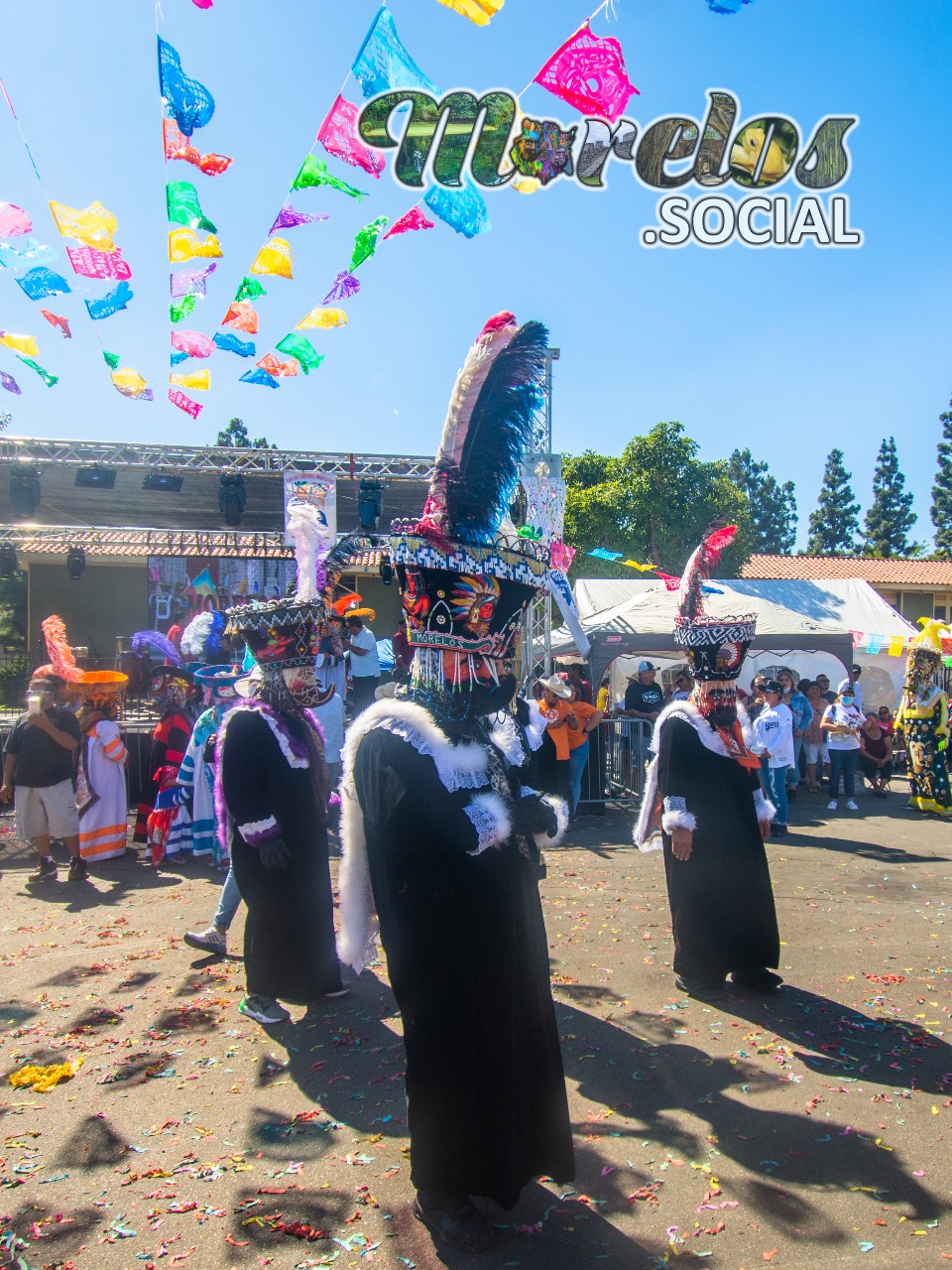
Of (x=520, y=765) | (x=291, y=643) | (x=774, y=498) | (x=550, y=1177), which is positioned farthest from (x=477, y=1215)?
(x=774, y=498)

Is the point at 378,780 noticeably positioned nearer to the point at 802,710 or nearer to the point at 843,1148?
the point at 843,1148

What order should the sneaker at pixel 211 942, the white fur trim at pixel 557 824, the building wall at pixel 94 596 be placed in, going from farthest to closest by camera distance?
the building wall at pixel 94 596, the sneaker at pixel 211 942, the white fur trim at pixel 557 824

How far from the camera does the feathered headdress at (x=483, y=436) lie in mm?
3010

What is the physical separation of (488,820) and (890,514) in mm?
61952

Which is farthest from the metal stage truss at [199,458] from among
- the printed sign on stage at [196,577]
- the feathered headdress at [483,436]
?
the feathered headdress at [483,436]

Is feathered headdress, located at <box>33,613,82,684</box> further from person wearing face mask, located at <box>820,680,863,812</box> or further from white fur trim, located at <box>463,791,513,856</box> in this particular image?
Answer: person wearing face mask, located at <box>820,680,863,812</box>

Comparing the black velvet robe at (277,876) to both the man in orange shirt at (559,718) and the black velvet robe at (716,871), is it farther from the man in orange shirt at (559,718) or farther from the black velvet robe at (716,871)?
the man in orange shirt at (559,718)

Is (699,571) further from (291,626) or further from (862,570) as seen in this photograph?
(862,570)

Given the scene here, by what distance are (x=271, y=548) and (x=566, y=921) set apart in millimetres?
18940

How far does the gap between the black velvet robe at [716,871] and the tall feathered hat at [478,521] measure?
2190 mm

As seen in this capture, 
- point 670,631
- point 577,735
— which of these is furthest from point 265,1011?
point 670,631

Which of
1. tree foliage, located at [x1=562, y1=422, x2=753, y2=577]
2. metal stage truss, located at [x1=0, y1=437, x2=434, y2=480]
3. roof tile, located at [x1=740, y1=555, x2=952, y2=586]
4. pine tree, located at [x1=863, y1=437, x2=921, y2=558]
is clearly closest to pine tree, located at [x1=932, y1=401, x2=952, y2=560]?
pine tree, located at [x1=863, y1=437, x2=921, y2=558]

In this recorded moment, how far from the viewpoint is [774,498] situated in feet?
224

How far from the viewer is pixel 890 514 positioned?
57656mm
